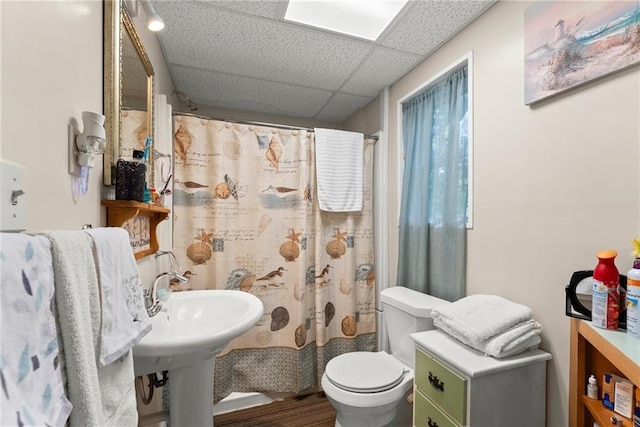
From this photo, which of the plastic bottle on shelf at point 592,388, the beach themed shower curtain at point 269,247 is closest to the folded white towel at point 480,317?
the plastic bottle on shelf at point 592,388

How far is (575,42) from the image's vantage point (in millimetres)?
1116

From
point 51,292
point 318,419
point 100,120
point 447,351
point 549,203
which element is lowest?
point 318,419

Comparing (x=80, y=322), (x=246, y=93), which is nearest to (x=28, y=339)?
(x=80, y=322)

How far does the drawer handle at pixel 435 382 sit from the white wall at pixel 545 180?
44cm

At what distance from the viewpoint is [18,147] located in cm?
56

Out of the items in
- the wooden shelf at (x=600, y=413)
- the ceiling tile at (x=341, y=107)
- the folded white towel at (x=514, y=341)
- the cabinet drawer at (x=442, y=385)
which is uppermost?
the ceiling tile at (x=341, y=107)

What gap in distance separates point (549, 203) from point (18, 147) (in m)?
A: 1.66

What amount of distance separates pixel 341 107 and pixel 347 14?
124 cm

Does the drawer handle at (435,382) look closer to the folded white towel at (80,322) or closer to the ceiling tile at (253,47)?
the folded white towel at (80,322)

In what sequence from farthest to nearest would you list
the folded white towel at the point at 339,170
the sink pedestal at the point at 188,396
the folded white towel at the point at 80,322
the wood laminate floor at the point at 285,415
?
the folded white towel at the point at 339,170
the wood laminate floor at the point at 285,415
the sink pedestal at the point at 188,396
the folded white towel at the point at 80,322

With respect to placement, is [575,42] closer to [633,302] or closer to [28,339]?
[633,302]

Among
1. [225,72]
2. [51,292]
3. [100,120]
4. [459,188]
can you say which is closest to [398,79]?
[459,188]

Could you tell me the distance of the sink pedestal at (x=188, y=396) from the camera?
1.25 meters

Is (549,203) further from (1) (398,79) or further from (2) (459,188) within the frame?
(1) (398,79)
